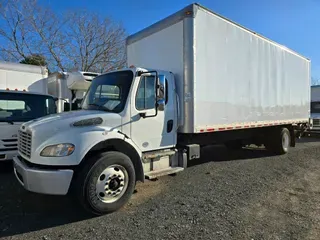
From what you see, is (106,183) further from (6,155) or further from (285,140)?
(285,140)

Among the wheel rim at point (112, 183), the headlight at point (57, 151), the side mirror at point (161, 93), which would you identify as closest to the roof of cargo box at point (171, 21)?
the side mirror at point (161, 93)

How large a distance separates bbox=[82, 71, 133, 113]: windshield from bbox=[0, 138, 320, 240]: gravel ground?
1.74 m

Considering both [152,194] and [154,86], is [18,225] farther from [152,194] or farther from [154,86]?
[154,86]

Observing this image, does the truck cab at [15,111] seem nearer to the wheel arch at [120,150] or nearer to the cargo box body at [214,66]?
the cargo box body at [214,66]

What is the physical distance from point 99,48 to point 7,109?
18751 mm

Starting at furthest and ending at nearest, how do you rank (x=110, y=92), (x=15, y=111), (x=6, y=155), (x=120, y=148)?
(x=15, y=111), (x=6, y=155), (x=110, y=92), (x=120, y=148)

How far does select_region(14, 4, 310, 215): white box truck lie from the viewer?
396 cm

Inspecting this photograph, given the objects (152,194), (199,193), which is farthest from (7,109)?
(199,193)

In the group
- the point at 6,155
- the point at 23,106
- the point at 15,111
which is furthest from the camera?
the point at 23,106

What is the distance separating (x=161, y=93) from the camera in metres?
5.05

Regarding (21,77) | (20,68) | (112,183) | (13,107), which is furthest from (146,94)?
(20,68)

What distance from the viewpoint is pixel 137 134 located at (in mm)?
4840

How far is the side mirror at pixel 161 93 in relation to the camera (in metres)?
4.98

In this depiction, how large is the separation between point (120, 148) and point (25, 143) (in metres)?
1.51
